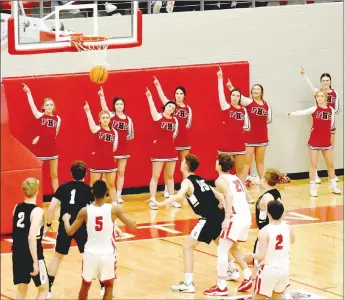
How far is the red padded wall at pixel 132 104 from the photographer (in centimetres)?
1727

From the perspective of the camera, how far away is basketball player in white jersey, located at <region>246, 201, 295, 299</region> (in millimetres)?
11523

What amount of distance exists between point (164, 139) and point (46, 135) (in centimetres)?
197

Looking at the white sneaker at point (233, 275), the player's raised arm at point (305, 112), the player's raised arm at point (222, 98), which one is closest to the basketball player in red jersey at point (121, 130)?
the player's raised arm at point (222, 98)

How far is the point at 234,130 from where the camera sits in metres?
18.1

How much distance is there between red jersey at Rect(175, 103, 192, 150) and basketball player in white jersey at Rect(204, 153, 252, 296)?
5276 mm

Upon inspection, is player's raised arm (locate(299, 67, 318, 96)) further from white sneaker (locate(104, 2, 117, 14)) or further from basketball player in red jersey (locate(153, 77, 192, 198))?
white sneaker (locate(104, 2, 117, 14))

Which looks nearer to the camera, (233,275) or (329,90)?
(233,275)

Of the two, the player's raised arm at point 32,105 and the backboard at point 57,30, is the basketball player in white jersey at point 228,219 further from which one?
the player's raised arm at point 32,105

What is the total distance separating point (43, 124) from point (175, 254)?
3741mm

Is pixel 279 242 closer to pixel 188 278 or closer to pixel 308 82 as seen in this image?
pixel 188 278

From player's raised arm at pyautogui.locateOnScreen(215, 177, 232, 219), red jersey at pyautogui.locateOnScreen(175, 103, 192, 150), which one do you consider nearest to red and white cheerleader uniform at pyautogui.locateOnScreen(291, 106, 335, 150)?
red jersey at pyautogui.locateOnScreen(175, 103, 192, 150)

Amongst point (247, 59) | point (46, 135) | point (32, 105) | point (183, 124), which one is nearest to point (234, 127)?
point (183, 124)

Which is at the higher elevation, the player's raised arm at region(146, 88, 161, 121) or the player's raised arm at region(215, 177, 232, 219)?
the player's raised arm at region(146, 88, 161, 121)

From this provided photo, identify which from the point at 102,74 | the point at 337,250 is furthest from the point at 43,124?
the point at 337,250
